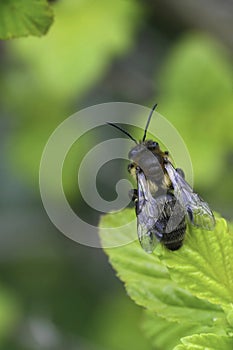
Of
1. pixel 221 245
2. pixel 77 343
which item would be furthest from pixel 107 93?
pixel 221 245

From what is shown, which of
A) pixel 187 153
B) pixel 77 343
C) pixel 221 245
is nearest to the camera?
pixel 221 245

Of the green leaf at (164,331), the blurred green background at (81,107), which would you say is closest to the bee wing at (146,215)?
the green leaf at (164,331)

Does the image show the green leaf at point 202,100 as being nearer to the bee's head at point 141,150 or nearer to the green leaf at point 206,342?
the bee's head at point 141,150

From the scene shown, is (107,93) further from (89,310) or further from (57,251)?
(89,310)

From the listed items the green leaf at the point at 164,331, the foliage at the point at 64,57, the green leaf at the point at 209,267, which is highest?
the foliage at the point at 64,57

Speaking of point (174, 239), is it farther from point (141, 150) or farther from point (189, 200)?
point (141, 150)

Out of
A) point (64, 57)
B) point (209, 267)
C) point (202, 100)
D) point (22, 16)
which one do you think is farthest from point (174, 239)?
point (64, 57)

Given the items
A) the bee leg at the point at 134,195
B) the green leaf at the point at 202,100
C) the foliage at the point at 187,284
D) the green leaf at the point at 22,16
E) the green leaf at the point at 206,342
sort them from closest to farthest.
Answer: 1. the green leaf at the point at 206,342
2. the foliage at the point at 187,284
3. the green leaf at the point at 22,16
4. the bee leg at the point at 134,195
5. the green leaf at the point at 202,100
